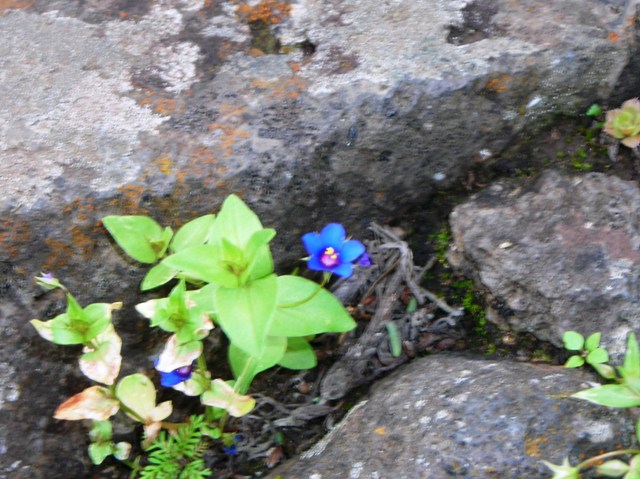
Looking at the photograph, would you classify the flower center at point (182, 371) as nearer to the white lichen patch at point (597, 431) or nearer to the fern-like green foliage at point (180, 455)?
the fern-like green foliage at point (180, 455)

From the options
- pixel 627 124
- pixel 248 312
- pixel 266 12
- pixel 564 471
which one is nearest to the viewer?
pixel 564 471

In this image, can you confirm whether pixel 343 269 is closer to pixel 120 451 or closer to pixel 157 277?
pixel 157 277

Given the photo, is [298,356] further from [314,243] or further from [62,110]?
[62,110]

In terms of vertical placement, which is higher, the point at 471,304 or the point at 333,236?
the point at 333,236

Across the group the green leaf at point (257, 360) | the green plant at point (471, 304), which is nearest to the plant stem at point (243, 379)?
the green leaf at point (257, 360)

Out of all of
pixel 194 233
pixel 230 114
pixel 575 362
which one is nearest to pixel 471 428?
pixel 575 362

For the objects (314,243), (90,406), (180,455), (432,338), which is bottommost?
(180,455)

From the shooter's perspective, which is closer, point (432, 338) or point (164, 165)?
point (164, 165)

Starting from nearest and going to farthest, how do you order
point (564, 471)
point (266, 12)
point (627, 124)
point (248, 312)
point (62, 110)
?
point (564, 471) < point (248, 312) < point (62, 110) < point (627, 124) < point (266, 12)
